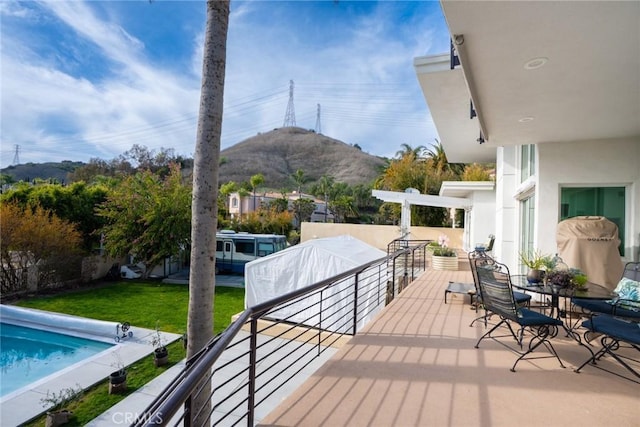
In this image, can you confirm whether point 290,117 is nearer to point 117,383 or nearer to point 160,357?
point 160,357

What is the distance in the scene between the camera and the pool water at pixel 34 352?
27.0 ft

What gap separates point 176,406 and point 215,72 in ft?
10.9

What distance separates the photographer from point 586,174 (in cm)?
Answer: 579

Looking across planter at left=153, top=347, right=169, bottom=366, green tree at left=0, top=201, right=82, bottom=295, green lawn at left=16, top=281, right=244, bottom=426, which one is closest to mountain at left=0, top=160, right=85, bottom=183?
green tree at left=0, top=201, right=82, bottom=295

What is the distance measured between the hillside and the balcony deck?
7186 centimetres

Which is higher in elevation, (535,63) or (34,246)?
(535,63)

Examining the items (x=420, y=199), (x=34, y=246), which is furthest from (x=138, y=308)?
(x=420, y=199)

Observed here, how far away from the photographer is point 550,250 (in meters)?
6.18

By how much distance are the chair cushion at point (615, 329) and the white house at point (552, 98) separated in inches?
98.0

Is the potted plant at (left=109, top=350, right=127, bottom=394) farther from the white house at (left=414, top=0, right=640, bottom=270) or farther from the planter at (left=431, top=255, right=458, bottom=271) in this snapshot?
the planter at (left=431, top=255, right=458, bottom=271)

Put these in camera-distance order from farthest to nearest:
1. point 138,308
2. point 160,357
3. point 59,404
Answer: point 138,308, point 160,357, point 59,404

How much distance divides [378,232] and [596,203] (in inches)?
624

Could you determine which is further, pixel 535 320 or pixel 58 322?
pixel 58 322

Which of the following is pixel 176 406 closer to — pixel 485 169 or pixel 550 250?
pixel 550 250
